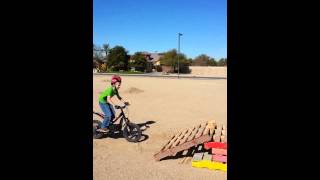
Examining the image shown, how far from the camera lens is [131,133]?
8.66 m

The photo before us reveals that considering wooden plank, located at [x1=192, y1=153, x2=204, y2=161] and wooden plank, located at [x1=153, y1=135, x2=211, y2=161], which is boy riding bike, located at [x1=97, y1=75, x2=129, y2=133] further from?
wooden plank, located at [x1=192, y1=153, x2=204, y2=161]

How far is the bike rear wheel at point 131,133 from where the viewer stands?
8.59 meters

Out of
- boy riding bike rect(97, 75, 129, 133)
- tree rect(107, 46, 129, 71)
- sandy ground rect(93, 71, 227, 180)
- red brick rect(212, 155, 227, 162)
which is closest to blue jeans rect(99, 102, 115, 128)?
boy riding bike rect(97, 75, 129, 133)

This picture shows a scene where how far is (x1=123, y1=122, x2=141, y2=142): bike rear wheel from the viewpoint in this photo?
859 cm

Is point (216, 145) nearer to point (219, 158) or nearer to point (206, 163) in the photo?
point (219, 158)

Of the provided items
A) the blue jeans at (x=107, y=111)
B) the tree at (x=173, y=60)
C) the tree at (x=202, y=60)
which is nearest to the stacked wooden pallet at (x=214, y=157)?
the blue jeans at (x=107, y=111)

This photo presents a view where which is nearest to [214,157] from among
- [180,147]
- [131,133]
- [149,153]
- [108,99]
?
[180,147]

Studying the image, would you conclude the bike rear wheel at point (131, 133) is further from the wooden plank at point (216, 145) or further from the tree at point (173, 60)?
the tree at point (173, 60)

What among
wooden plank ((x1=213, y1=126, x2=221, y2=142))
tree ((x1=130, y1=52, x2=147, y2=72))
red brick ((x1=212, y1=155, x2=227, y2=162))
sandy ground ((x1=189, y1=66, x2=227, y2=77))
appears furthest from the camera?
tree ((x1=130, y1=52, x2=147, y2=72))
